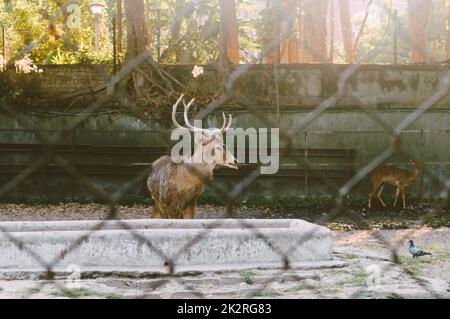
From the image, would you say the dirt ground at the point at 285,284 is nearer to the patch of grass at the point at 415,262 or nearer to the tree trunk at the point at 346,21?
the patch of grass at the point at 415,262

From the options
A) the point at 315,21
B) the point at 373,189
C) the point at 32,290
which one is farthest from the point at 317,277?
the point at 373,189

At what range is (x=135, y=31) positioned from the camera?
18.6ft

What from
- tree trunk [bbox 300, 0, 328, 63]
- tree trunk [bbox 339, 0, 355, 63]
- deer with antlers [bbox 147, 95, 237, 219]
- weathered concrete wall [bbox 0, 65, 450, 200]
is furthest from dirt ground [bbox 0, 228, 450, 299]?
tree trunk [bbox 339, 0, 355, 63]

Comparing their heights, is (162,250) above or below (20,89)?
below

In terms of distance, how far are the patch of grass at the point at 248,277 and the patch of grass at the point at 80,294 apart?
48 centimetres

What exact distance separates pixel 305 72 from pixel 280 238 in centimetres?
384

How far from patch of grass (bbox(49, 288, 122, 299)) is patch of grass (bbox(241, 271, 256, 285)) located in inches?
18.7

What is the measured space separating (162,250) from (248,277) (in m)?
0.33

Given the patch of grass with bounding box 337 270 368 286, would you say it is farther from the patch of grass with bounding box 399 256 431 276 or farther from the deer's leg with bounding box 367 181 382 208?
the deer's leg with bounding box 367 181 382 208

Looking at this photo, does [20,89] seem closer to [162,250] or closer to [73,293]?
[162,250]

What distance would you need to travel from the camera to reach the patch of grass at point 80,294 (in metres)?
1.85

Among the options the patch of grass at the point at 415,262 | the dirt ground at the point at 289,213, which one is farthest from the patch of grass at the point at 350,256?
the dirt ground at the point at 289,213

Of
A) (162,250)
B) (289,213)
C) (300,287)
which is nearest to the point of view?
(300,287)

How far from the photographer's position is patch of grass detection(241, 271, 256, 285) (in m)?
2.24
